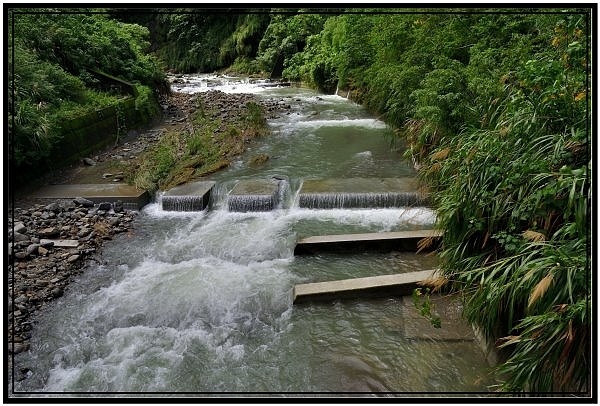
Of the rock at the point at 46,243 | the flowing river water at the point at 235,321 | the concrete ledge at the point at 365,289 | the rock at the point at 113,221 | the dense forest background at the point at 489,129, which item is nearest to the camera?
the dense forest background at the point at 489,129

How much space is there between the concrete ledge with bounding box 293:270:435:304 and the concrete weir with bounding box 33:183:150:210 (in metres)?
4.08

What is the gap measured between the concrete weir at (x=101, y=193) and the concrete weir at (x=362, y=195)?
9.03ft

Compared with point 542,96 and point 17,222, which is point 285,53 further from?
point 542,96

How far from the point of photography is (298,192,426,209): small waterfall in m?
7.23

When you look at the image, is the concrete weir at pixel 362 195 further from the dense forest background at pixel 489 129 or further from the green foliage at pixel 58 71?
the green foliage at pixel 58 71

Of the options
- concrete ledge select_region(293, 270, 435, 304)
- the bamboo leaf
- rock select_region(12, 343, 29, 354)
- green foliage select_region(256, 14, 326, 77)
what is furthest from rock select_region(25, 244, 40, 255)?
green foliage select_region(256, 14, 326, 77)

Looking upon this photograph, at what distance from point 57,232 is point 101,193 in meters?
1.45

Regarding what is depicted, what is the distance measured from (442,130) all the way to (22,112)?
6866mm

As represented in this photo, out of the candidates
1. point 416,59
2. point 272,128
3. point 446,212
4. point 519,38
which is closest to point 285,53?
point 272,128

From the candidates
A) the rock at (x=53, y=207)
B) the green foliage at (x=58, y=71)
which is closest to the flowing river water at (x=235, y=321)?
the rock at (x=53, y=207)

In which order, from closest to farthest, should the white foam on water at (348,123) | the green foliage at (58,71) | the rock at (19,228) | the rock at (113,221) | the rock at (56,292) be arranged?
the rock at (56,292)
the rock at (19,228)
the rock at (113,221)
the green foliage at (58,71)
the white foam on water at (348,123)

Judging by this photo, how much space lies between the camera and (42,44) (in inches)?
437

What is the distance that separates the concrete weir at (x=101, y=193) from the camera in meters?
7.71

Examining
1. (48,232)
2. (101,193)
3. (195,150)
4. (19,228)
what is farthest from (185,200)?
(195,150)
